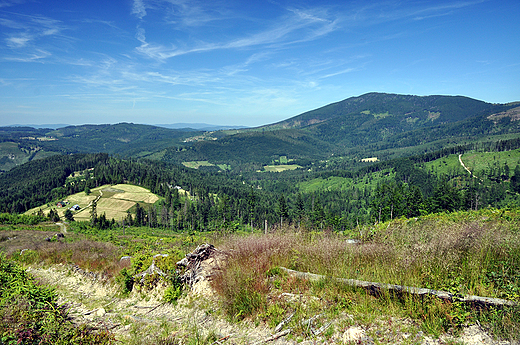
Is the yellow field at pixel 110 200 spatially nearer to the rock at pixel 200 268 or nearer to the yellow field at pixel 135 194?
the yellow field at pixel 135 194

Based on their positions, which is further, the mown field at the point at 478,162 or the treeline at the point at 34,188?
the mown field at the point at 478,162

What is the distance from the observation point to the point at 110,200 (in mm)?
124250

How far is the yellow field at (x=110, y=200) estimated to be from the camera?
→ 110 m

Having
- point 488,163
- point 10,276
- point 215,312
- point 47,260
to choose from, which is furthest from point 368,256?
point 488,163

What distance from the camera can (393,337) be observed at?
13.5 ft

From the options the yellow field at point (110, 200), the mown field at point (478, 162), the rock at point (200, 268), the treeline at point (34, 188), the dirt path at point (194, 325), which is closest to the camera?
the dirt path at point (194, 325)

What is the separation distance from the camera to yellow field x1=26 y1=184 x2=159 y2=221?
109512 millimetres

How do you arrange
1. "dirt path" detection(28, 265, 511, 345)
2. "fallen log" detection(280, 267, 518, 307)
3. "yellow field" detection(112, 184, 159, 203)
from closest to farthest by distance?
"fallen log" detection(280, 267, 518, 307), "dirt path" detection(28, 265, 511, 345), "yellow field" detection(112, 184, 159, 203)

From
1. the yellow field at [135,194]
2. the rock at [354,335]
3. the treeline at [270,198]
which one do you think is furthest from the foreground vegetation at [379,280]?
the yellow field at [135,194]

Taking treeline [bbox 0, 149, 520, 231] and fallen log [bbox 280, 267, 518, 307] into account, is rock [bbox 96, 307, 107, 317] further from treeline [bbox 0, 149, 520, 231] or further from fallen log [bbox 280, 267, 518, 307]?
treeline [bbox 0, 149, 520, 231]

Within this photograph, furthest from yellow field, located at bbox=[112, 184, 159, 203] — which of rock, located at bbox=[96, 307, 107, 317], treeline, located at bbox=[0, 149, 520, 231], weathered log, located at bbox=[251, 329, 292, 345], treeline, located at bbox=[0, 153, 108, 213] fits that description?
weathered log, located at bbox=[251, 329, 292, 345]

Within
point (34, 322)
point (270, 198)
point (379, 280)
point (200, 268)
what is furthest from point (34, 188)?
point (379, 280)

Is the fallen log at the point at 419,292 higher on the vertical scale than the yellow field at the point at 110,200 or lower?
higher

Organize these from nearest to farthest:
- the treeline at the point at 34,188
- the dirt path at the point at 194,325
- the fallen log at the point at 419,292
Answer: the fallen log at the point at 419,292 → the dirt path at the point at 194,325 → the treeline at the point at 34,188
